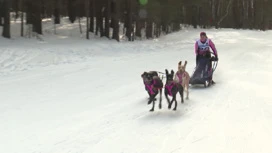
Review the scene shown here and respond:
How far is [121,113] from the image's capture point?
331 inches

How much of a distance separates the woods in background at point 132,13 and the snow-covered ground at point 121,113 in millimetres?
10367

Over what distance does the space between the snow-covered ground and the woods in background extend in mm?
10367

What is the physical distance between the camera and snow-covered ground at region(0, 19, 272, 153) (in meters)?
6.29

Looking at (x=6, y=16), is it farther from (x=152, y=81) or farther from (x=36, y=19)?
(x=152, y=81)

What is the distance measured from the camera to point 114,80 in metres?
12.9

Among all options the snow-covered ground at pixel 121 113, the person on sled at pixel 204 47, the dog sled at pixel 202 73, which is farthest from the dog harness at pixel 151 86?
the person on sled at pixel 204 47

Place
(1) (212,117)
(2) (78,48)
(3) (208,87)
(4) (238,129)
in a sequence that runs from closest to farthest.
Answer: (4) (238,129) < (1) (212,117) < (3) (208,87) < (2) (78,48)

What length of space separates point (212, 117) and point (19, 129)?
4.05 m

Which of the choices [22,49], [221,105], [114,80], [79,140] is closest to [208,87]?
[221,105]

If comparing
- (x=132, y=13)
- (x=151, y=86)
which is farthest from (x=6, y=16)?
(x=151, y=86)

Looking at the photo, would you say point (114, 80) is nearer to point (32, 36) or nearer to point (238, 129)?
point (238, 129)

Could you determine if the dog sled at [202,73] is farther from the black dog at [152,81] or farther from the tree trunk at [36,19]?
the tree trunk at [36,19]

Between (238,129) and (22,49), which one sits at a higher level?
(22,49)

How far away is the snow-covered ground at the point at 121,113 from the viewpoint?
6285 millimetres
